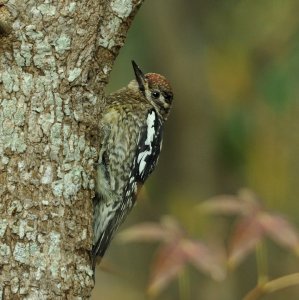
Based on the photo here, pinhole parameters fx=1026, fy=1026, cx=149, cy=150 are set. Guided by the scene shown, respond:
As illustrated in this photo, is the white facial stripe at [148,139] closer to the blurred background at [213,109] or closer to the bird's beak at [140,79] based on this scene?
the bird's beak at [140,79]

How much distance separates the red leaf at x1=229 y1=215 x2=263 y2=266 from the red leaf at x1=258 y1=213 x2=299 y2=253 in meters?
0.04

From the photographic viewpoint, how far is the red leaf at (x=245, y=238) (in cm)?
471

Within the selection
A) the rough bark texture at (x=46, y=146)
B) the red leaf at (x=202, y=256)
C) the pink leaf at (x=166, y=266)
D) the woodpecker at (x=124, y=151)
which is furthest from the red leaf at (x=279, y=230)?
the rough bark texture at (x=46, y=146)

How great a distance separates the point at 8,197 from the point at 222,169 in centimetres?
476

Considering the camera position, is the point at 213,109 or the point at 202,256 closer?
the point at 202,256

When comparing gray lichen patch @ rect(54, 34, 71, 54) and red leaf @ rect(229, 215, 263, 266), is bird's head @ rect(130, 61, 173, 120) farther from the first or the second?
gray lichen patch @ rect(54, 34, 71, 54)

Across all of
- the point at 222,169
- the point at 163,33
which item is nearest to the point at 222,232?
the point at 222,169

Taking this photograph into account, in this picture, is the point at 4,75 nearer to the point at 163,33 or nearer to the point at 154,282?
the point at 154,282

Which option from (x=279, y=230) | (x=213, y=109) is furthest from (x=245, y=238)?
(x=213, y=109)

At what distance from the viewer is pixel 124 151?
532 cm

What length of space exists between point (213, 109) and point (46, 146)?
15.4 ft

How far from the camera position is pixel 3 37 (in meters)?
4.26

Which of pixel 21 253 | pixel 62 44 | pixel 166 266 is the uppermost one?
pixel 62 44

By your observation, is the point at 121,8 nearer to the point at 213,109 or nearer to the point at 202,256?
the point at 202,256
